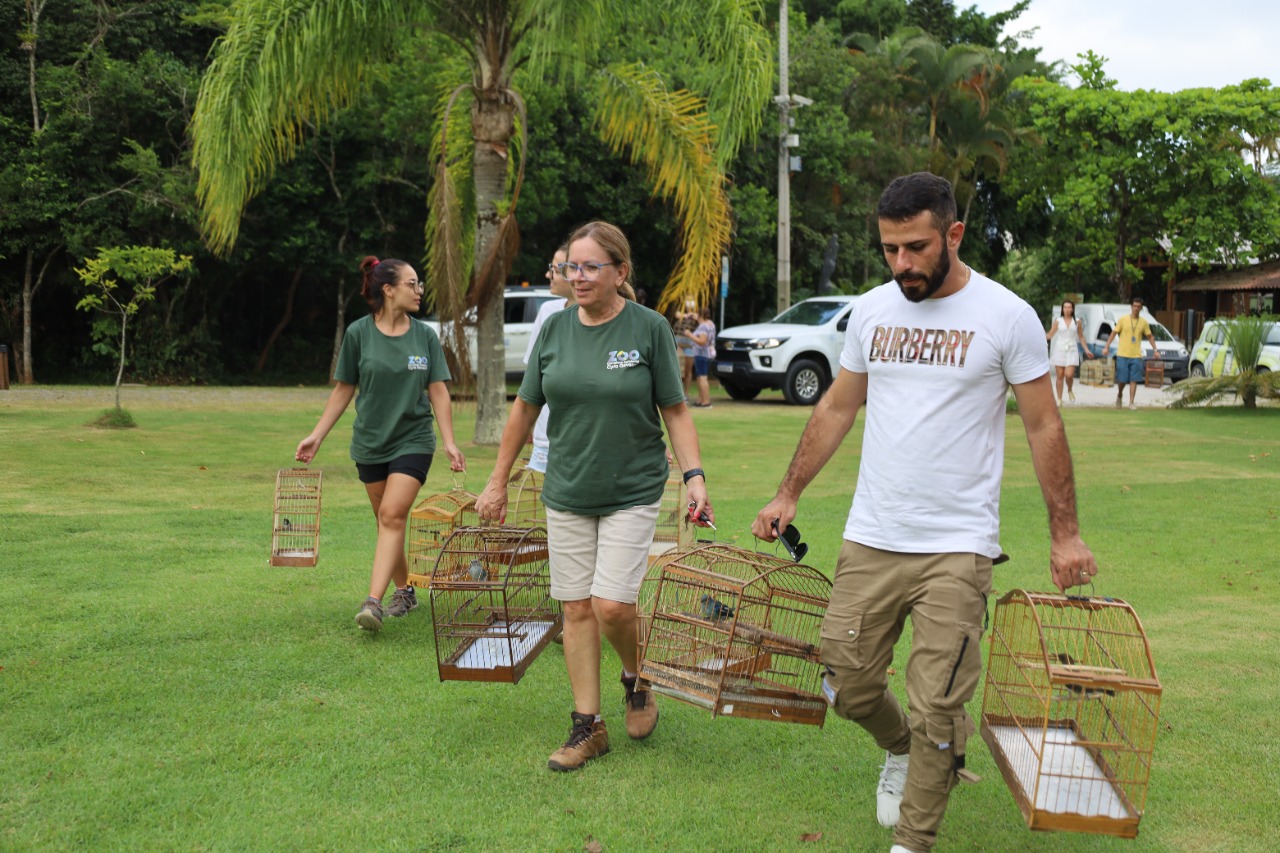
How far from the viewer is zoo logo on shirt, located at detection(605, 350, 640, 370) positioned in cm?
446

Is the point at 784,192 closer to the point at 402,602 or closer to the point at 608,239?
the point at 402,602

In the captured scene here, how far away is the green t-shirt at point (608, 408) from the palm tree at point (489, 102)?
25.9 ft

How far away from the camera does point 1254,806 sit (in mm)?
4133

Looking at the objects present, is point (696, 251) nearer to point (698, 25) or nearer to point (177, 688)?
point (698, 25)

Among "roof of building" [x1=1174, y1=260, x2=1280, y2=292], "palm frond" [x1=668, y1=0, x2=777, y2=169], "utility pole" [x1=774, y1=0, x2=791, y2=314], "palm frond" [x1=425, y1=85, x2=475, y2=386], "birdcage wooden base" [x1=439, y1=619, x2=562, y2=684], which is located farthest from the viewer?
"roof of building" [x1=1174, y1=260, x2=1280, y2=292]

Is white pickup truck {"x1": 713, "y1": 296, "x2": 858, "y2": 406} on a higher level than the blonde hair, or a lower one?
lower

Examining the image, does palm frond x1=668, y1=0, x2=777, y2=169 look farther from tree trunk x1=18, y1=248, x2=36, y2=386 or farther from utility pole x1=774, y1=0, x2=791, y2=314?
tree trunk x1=18, y1=248, x2=36, y2=386

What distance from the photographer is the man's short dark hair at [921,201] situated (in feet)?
11.7

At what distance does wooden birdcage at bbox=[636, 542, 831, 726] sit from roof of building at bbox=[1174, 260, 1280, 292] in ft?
132

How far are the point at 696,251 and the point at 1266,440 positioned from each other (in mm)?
8114

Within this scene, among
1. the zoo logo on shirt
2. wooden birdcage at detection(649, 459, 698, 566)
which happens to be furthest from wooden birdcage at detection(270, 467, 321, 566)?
the zoo logo on shirt

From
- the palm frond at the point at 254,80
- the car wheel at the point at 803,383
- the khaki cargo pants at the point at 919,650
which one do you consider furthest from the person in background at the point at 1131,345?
the khaki cargo pants at the point at 919,650

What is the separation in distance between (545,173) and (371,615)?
19426 millimetres

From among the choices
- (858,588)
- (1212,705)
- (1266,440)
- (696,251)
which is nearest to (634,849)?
(858,588)
